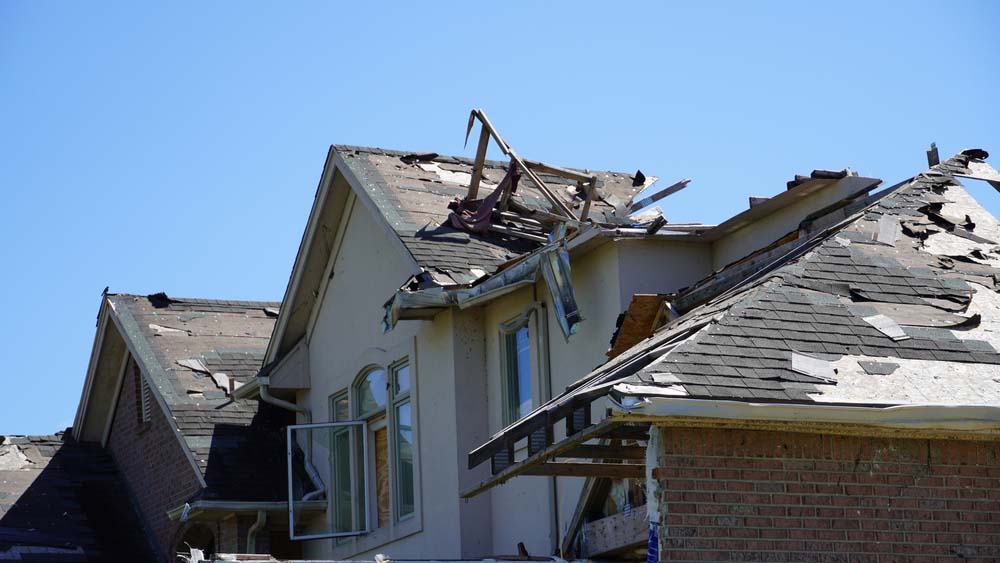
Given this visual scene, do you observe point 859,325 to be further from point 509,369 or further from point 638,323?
point 509,369

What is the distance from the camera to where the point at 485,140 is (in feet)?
56.2

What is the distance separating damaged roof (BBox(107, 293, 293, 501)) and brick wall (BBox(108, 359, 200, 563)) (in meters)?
0.51

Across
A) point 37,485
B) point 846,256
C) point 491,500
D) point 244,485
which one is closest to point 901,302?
point 846,256

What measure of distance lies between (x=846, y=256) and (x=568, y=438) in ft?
9.33

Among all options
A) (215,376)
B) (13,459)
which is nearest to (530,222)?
(215,376)

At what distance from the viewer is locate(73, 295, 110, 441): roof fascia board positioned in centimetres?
2156

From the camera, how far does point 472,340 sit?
15.3m

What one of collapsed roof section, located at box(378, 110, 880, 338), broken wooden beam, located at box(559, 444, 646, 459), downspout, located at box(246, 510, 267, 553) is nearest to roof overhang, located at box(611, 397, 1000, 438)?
broken wooden beam, located at box(559, 444, 646, 459)

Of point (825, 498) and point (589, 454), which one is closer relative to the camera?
point (825, 498)

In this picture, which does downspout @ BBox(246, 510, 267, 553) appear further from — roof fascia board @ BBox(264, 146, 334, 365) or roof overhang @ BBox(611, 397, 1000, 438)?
roof overhang @ BBox(611, 397, 1000, 438)

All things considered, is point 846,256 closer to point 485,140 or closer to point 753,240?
point 753,240

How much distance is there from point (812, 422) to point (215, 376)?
12.5 metres

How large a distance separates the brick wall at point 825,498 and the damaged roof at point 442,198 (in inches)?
238

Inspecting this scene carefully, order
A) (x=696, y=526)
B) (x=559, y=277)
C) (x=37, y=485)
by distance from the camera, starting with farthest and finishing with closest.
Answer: (x=37, y=485), (x=559, y=277), (x=696, y=526)
